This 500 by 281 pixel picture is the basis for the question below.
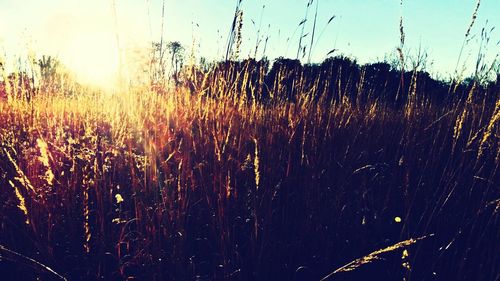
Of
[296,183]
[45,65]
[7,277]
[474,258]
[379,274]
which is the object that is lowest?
[7,277]

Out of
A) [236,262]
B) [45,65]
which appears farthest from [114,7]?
[45,65]

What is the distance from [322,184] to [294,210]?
190 mm

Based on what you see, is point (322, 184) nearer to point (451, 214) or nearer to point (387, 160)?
point (451, 214)

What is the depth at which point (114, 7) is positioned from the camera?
131 cm

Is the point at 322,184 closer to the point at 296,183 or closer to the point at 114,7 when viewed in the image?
the point at 296,183

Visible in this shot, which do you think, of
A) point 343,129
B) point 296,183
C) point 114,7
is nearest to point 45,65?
point 114,7

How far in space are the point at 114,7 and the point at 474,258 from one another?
1.67m

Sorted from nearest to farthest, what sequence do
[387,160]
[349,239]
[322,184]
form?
[349,239] < [322,184] < [387,160]

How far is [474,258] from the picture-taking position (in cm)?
128

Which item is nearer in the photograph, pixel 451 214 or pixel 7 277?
pixel 7 277

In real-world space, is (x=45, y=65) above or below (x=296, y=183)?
above

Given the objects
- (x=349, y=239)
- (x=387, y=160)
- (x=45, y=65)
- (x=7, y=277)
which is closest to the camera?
(x=7, y=277)

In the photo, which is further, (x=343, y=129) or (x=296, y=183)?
(x=343, y=129)

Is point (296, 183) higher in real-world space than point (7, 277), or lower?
higher
